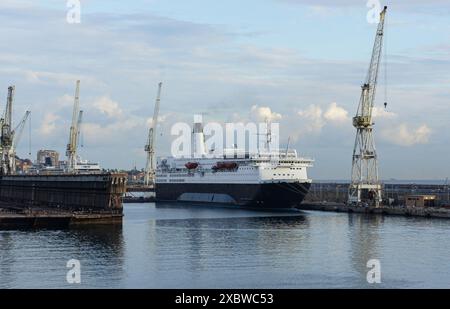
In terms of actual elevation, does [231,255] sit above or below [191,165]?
below

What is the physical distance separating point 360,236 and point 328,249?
32.0ft

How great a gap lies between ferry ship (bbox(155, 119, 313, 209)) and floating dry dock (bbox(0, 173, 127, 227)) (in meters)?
27.1

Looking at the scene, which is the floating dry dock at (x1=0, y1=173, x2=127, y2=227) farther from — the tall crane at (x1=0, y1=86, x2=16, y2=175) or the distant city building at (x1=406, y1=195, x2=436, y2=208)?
the distant city building at (x1=406, y1=195, x2=436, y2=208)

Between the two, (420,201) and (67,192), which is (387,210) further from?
(67,192)

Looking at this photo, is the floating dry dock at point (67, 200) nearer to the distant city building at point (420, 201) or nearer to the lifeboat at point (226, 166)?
the lifeboat at point (226, 166)

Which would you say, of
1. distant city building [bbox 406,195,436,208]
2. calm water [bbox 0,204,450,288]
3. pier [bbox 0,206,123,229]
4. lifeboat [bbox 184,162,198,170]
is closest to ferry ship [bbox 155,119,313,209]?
lifeboat [bbox 184,162,198,170]

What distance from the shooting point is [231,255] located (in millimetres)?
47719

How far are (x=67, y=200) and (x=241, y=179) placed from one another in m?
29.0

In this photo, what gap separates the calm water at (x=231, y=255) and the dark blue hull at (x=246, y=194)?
80.9ft

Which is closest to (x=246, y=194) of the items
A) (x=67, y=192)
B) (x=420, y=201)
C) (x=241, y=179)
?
(x=241, y=179)

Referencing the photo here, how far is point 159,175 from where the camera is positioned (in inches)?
5172

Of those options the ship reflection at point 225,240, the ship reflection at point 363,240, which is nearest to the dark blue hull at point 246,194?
the ship reflection at point 225,240
